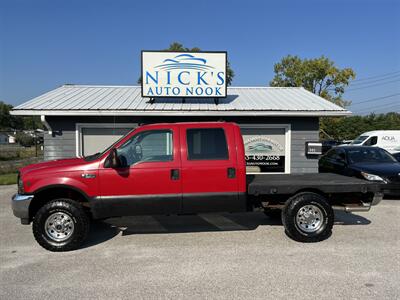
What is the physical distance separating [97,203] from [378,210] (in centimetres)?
661

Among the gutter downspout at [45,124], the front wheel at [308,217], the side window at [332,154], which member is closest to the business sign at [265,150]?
the side window at [332,154]

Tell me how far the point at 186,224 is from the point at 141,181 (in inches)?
73.3

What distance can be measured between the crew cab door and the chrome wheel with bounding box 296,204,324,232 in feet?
3.40

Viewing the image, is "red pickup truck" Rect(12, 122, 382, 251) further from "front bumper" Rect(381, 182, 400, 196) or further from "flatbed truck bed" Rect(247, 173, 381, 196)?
"front bumper" Rect(381, 182, 400, 196)

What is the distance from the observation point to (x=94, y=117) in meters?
10.4

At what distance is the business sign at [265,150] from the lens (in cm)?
1079

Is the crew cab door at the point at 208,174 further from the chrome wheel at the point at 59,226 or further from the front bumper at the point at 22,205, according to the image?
the front bumper at the point at 22,205

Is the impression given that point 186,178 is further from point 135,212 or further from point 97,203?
point 97,203

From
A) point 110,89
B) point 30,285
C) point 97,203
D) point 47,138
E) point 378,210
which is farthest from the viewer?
point 110,89

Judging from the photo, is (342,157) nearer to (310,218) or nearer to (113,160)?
(310,218)

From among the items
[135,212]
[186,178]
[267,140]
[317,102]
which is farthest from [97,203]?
[317,102]

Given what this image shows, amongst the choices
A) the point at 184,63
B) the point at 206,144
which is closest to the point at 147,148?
the point at 206,144

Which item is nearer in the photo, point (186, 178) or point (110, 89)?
point (186, 178)

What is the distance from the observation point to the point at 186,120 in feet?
35.0
